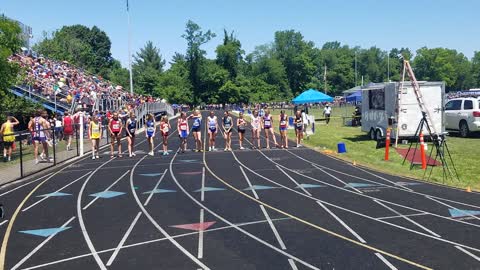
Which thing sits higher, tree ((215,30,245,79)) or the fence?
tree ((215,30,245,79))

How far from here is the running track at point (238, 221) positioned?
24.0ft

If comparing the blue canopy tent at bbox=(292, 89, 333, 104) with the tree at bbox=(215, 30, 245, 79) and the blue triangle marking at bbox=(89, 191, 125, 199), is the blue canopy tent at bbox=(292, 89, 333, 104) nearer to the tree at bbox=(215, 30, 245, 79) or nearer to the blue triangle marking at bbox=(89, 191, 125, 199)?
the blue triangle marking at bbox=(89, 191, 125, 199)

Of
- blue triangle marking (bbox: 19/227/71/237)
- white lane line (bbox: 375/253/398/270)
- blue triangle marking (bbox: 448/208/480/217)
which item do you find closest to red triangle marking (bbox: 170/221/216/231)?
blue triangle marking (bbox: 19/227/71/237)

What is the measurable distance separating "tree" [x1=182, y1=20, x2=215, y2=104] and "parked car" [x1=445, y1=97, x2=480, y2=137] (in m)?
80.2

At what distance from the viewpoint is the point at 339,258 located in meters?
7.23

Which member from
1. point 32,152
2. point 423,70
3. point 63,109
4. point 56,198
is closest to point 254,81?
point 423,70

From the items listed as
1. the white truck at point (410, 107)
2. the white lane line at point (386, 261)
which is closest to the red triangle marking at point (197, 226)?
the white lane line at point (386, 261)

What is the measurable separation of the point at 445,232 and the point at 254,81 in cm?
10656

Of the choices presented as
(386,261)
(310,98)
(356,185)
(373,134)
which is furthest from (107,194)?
(310,98)

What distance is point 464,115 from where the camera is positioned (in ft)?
79.6

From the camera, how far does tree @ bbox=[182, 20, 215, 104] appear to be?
10362 cm

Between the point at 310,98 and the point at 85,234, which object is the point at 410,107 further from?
the point at 85,234

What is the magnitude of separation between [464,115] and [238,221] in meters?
18.6

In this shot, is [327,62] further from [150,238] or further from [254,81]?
[150,238]
